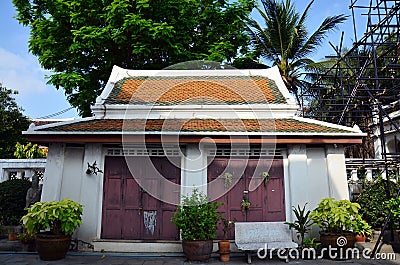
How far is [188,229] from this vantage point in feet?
21.1

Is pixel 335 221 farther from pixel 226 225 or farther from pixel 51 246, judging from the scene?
pixel 51 246

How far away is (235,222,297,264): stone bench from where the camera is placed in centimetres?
645

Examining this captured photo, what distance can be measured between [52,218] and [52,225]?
1.06 ft

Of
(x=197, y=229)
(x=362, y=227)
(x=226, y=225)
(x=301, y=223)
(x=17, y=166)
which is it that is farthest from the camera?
(x=17, y=166)

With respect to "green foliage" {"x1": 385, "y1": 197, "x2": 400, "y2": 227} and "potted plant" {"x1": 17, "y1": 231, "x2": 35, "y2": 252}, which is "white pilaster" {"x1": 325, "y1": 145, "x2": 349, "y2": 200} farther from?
"potted plant" {"x1": 17, "y1": 231, "x2": 35, "y2": 252}

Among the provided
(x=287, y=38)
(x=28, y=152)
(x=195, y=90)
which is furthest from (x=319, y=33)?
(x=28, y=152)

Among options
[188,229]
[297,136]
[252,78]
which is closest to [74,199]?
[188,229]

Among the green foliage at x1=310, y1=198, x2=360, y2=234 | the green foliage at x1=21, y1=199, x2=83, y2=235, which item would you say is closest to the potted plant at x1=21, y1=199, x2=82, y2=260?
the green foliage at x1=21, y1=199, x2=83, y2=235

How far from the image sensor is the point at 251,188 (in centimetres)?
759

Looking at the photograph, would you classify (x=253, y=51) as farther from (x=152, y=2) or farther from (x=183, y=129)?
(x=183, y=129)

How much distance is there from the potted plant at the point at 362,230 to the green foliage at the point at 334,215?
0.50ft

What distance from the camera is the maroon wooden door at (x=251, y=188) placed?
24.6 feet

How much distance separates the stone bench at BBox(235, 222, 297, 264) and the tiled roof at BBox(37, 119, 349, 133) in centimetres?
212

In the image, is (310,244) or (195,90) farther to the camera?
(195,90)
